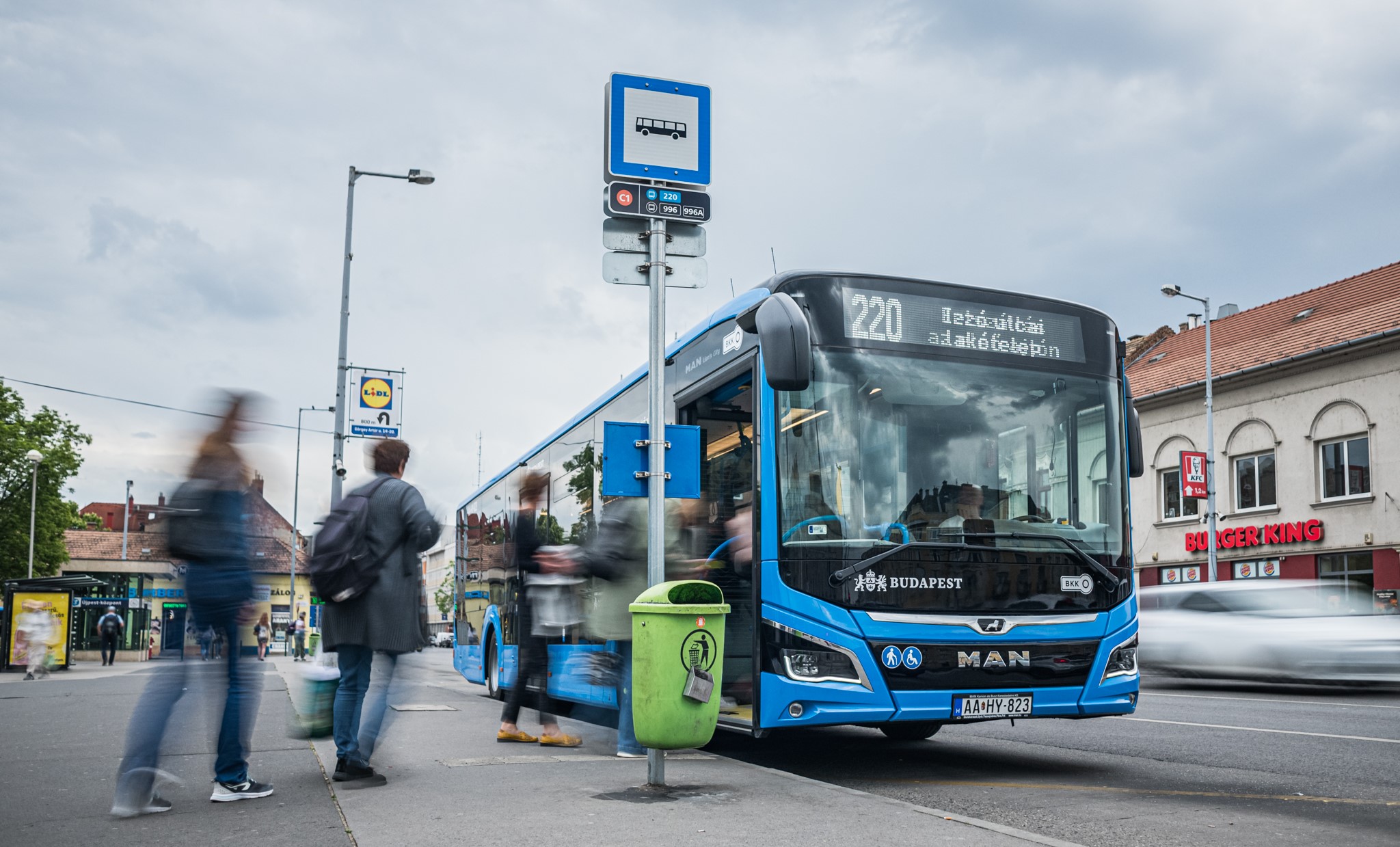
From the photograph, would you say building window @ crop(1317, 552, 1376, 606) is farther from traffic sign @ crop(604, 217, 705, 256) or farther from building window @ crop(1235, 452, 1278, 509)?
traffic sign @ crop(604, 217, 705, 256)

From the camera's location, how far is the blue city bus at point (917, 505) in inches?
282

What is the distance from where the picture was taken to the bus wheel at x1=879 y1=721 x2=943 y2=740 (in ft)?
32.3

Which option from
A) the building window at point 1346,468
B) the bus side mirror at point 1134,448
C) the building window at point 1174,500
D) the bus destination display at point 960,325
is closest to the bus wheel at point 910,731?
the bus side mirror at point 1134,448

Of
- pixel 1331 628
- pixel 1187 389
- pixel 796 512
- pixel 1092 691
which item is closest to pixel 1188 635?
pixel 1331 628

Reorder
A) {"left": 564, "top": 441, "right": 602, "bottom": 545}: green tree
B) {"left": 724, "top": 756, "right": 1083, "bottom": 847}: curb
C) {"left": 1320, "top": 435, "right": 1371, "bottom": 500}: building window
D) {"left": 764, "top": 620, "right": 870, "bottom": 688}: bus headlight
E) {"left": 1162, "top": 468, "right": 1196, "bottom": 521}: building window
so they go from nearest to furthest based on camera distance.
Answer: {"left": 724, "top": 756, "right": 1083, "bottom": 847}: curb, {"left": 764, "top": 620, "right": 870, "bottom": 688}: bus headlight, {"left": 564, "top": 441, "right": 602, "bottom": 545}: green tree, {"left": 1320, "top": 435, "right": 1371, "bottom": 500}: building window, {"left": 1162, "top": 468, "right": 1196, "bottom": 521}: building window

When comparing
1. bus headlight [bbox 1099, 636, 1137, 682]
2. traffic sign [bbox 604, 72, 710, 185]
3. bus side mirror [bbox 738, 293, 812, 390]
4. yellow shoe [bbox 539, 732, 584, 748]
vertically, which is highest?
traffic sign [bbox 604, 72, 710, 185]

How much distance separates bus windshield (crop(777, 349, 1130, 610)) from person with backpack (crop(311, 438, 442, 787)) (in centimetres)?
219

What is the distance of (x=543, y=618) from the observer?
942cm

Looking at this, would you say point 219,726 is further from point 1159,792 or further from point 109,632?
point 109,632

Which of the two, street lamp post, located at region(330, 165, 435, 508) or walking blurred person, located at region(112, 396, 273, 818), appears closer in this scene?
walking blurred person, located at region(112, 396, 273, 818)

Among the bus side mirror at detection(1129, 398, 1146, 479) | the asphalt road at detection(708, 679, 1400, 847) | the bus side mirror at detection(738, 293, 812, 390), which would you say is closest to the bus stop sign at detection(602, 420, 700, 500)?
the bus side mirror at detection(738, 293, 812, 390)

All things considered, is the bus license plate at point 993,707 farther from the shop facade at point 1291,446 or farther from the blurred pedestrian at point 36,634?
the shop facade at point 1291,446

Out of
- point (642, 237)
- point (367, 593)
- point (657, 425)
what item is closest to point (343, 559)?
point (367, 593)

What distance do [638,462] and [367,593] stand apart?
1.61 m
